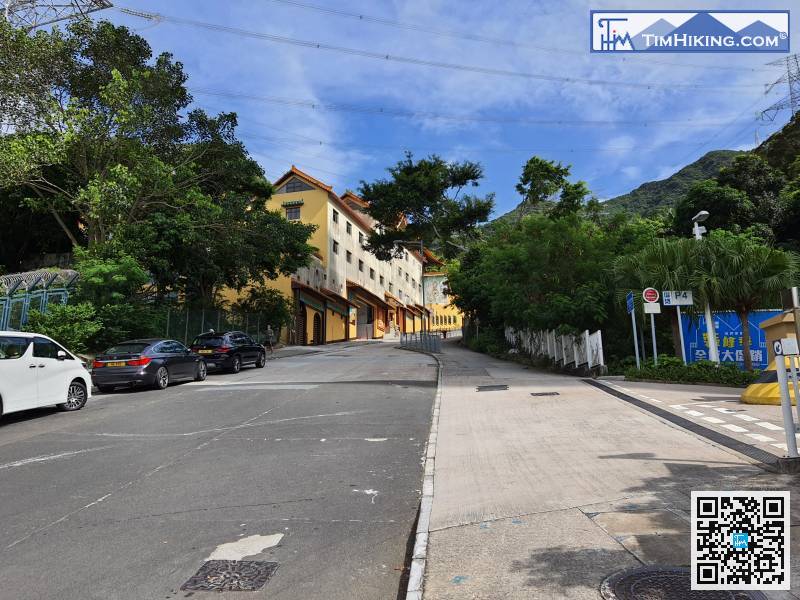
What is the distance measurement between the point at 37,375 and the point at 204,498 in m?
7.04

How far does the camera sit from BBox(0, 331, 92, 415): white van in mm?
10047

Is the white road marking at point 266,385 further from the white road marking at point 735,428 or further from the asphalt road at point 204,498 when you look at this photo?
the white road marking at point 735,428

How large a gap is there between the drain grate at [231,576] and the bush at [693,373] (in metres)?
13.7

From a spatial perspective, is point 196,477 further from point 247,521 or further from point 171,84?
point 171,84

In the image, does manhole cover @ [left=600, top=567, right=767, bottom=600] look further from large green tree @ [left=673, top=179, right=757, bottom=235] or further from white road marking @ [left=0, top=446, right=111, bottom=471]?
large green tree @ [left=673, top=179, right=757, bottom=235]

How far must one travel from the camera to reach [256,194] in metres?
33.4

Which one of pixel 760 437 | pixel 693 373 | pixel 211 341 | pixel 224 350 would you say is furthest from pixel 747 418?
pixel 211 341

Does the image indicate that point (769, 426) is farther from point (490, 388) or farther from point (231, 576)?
point (231, 576)

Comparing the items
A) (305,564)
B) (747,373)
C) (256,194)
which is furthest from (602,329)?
(256,194)

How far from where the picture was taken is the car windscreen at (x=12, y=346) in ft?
32.9

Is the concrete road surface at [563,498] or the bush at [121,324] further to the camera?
the bush at [121,324]

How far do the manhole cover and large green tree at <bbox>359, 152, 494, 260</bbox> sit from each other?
1357 inches

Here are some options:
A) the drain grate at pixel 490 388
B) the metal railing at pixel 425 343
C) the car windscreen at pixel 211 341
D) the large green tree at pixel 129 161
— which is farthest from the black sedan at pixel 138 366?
the metal railing at pixel 425 343

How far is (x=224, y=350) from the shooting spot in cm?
2038
